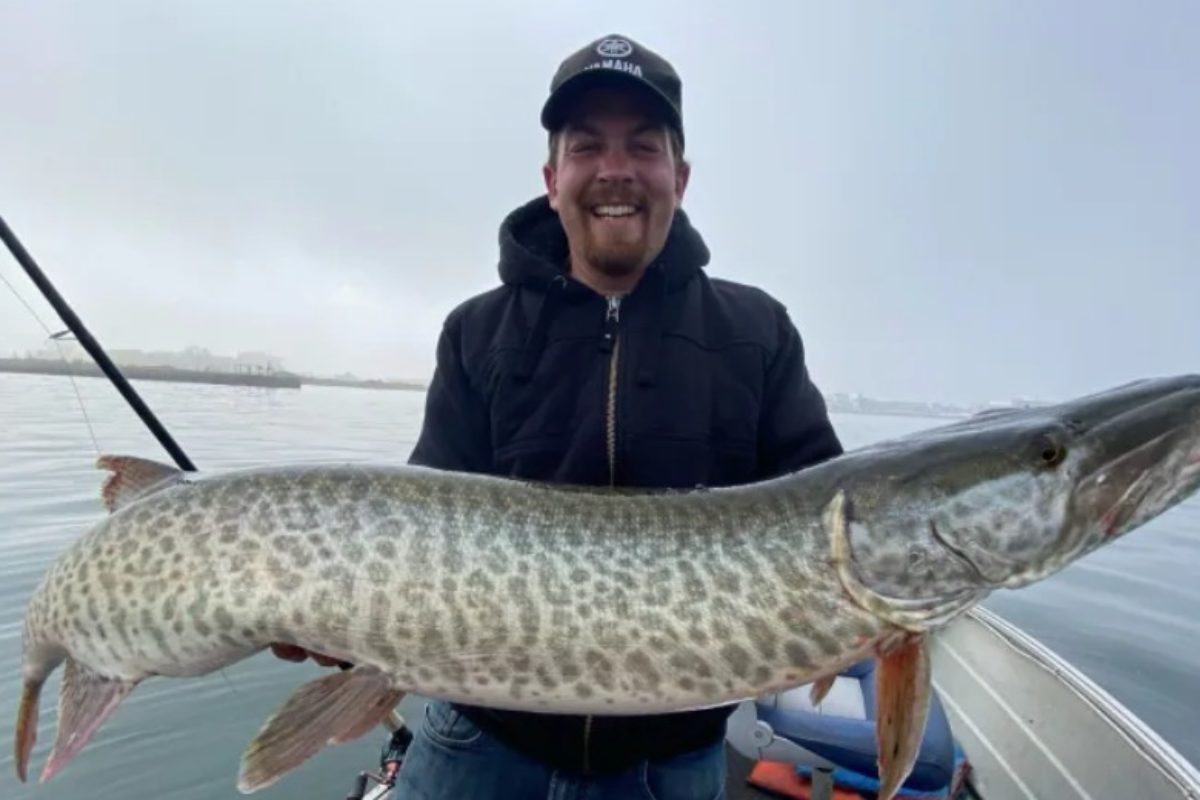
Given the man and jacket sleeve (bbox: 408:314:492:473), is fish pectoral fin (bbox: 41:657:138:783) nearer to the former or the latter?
the man

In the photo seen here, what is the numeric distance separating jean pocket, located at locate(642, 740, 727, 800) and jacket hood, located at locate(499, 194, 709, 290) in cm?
119

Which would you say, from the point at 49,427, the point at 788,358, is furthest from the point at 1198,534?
the point at 49,427

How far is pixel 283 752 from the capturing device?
1.55m

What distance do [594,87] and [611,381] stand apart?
31.0 inches

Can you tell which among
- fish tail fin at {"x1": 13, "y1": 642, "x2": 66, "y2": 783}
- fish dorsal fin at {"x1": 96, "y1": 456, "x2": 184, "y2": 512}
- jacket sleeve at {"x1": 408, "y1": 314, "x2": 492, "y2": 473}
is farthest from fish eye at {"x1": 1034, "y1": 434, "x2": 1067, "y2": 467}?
fish tail fin at {"x1": 13, "y1": 642, "x2": 66, "y2": 783}

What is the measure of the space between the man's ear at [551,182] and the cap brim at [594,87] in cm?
16

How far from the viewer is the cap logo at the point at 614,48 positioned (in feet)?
6.36

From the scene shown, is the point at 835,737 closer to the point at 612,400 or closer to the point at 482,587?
the point at 612,400

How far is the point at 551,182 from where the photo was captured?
84.9 inches

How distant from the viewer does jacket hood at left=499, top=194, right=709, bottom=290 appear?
202 centimetres

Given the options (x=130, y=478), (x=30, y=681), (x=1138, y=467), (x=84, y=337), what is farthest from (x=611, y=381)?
(x=84, y=337)

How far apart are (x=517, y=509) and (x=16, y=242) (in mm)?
2501

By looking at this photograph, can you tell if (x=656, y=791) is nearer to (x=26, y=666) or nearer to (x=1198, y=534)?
(x=26, y=666)

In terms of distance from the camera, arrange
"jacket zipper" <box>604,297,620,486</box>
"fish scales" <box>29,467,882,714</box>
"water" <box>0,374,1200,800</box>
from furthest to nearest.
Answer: "water" <box>0,374,1200,800</box> → "jacket zipper" <box>604,297,620,486</box> → "fish scales" <box>29,467,882,714</box>
